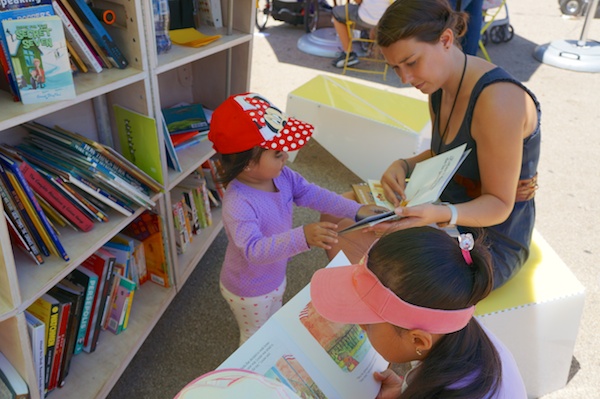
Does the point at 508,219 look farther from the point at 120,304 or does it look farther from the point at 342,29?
the point at 342,29

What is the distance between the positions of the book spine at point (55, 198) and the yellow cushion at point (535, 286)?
1261mm

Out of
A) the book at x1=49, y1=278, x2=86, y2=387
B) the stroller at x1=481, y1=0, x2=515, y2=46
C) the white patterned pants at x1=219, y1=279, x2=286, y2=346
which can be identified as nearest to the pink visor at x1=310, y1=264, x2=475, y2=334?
the white patterned pants at x1=219, y1=279, x2=286, y2=346

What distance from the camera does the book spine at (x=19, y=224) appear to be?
4.42 ft

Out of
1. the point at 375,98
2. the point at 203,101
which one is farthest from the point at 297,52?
the point at 203,101

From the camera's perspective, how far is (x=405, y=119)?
3.16 m

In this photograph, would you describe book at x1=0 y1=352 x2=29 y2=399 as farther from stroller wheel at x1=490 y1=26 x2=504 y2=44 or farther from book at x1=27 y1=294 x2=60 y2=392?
stroller wheel at x1=490 y1=26 x2=504 y2=44

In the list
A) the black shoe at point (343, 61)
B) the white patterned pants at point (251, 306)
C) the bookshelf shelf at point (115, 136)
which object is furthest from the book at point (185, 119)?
the black shoe at point (343, 61)

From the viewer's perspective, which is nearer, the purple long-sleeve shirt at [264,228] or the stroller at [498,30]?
the purple long-sleeve shirt at [264,228]

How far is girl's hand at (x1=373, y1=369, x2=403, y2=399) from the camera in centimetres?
136

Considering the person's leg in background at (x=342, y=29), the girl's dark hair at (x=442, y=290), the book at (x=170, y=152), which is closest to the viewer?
the girl's dark hair at (x=442, y=290)

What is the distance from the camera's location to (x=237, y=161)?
1604 millimetres

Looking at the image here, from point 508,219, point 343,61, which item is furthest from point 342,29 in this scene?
point 508,219

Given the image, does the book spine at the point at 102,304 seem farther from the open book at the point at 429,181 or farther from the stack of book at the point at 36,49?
the open book at the point at 429,181

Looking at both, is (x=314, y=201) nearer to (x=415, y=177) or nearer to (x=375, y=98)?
(x=415, y=177)
